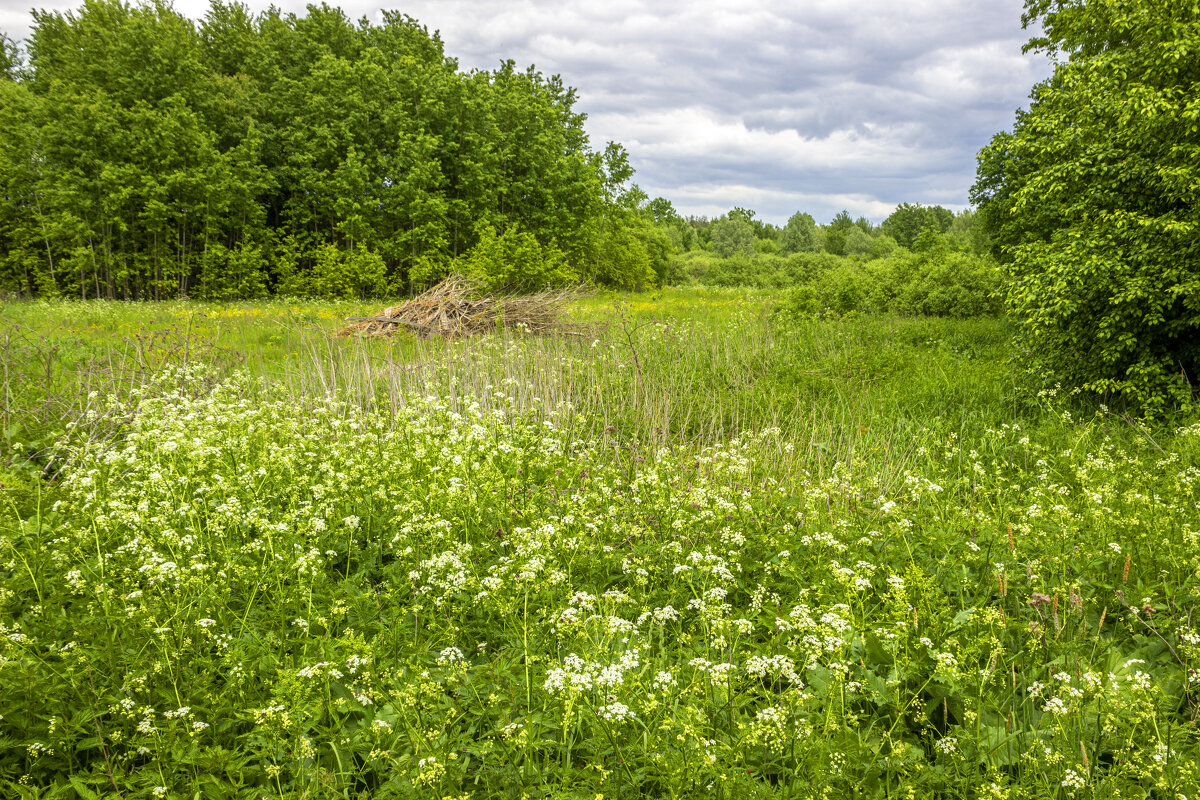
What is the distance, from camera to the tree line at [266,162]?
27047mm

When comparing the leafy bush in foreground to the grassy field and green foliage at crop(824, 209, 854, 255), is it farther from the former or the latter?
green foliage at crop(824, 209, 854, 255)

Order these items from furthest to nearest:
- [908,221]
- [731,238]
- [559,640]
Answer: [731,238], [908,221], [559,640]

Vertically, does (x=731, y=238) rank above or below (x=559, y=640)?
above

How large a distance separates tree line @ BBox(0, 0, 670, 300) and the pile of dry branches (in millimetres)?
11077

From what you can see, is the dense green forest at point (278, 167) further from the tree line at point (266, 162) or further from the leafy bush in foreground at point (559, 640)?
the leafy bush in foreground at point (559, 640)

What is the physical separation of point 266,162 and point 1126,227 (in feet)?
A: 128

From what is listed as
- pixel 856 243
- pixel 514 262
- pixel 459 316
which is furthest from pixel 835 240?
pixel 459 316

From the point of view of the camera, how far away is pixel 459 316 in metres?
14.0

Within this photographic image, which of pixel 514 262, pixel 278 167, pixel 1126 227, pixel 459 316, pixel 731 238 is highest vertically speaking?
pixel 731 238

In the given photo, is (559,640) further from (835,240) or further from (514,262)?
(835,240)

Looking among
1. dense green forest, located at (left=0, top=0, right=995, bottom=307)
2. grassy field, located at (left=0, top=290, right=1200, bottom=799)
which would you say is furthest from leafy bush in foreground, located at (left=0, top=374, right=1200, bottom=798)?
dense green forest, located at (left=0, top=0, right=995, bottom=307)

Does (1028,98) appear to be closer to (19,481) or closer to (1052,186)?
(1052,186)

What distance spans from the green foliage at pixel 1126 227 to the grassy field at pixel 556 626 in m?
2.62

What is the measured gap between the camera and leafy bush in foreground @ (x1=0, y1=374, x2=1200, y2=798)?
212cm
